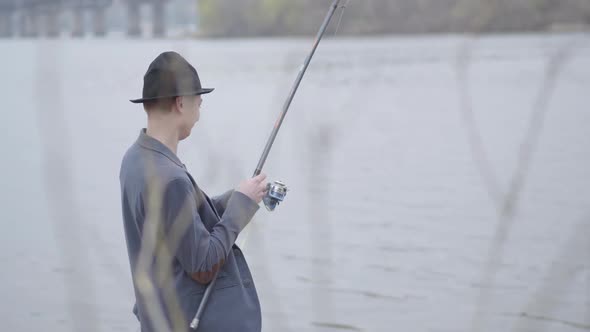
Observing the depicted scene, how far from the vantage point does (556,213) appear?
9.59 meters

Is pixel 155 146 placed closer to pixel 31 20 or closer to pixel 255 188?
pixel 255 188

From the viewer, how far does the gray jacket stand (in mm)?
2182

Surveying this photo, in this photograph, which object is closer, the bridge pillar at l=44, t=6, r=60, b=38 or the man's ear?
the bridge pillar at l=44, t=6, r=60, b=38

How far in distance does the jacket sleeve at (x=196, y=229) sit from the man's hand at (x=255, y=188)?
12mm

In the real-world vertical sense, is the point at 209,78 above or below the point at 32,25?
below

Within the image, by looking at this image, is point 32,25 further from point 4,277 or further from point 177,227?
point 4,277

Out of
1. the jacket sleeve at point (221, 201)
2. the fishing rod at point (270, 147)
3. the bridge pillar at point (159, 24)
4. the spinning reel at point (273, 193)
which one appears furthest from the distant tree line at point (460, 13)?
the bridge pillar at point (159, 24)

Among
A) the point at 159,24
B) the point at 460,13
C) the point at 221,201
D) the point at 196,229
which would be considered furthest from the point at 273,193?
the point at 159,24

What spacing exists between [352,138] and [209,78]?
9.69 m

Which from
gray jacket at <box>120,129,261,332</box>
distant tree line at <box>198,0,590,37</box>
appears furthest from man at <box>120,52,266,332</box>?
distant tree line at <box>198,0,590,37</box>

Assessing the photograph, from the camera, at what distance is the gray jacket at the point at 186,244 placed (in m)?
2.18

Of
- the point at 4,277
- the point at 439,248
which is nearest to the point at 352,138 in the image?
the point at 439,248

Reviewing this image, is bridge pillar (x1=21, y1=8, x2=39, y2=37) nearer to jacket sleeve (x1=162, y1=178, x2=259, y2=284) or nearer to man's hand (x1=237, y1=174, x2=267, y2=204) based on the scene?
jacket sleeve (x1=162, y1=178, x2=259, y2=284)

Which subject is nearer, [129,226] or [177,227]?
[177,227]
